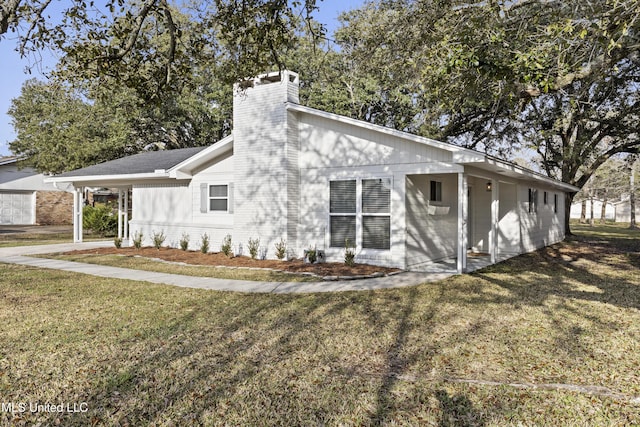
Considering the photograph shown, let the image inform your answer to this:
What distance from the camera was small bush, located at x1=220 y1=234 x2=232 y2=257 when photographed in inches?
490

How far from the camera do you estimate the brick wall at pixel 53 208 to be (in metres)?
29.6

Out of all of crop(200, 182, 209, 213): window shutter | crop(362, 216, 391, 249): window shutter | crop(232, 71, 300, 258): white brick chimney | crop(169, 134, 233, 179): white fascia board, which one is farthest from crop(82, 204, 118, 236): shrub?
crop(362, 216, 391, 249): window shutter

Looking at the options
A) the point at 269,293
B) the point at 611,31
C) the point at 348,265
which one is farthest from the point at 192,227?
the point at 611,31

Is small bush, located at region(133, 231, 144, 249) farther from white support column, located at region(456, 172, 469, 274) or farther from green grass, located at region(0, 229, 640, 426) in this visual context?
white support column, located at region(456, 172, 469, 274)

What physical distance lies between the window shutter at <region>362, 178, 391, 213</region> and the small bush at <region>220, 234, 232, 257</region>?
4.24 meters

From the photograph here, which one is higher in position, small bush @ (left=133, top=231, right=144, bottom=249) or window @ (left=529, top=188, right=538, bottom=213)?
window @ (left=529, top=188, right=538, bottom=213)

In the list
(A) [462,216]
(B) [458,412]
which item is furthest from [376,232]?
(B) [458,412]

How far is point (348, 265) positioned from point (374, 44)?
16.6 ft

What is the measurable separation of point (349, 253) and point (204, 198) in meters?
5.69

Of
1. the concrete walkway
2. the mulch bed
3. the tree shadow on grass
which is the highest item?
the mulch bed

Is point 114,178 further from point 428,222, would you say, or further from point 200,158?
point 428,222

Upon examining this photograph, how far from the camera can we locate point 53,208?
30.2 meters

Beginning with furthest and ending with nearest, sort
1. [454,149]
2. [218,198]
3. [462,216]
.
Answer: [218,198] → [462,216] → [454,149]

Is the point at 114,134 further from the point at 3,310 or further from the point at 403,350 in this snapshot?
the point at 403,350
